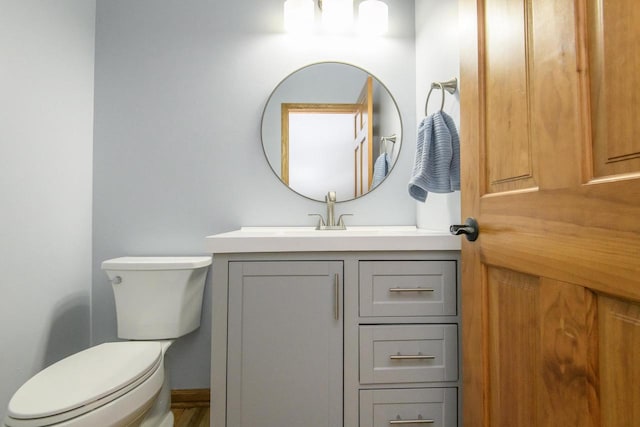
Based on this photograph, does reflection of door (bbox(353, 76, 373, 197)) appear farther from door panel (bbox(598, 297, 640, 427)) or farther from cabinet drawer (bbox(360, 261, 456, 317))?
door panel (bbox(598, 297, 640, 427))

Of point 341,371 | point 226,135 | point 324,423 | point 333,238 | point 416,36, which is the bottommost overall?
point 324,423

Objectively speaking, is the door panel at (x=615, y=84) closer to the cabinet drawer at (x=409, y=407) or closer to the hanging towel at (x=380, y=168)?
the cabinet drawer at (x=409, y=407)

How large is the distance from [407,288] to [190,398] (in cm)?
130

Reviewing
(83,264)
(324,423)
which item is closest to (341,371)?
(324,423)

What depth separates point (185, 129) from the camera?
5.43 feet

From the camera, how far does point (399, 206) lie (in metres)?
1.70

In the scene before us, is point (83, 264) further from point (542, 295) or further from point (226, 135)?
point (542, 295)

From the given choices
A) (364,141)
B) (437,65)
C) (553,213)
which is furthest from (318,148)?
(553,213)

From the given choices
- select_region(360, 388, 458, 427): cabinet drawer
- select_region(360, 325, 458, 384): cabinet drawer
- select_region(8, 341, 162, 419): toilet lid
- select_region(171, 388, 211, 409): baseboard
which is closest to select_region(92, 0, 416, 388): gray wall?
select_region(171, 388, 211, 409): baseboard

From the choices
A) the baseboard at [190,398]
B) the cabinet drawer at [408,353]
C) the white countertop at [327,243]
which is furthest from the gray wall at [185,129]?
the cabinet drawer at [408,353]

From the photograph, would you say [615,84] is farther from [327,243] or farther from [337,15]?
[337,15]

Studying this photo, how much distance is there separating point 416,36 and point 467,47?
0.91m

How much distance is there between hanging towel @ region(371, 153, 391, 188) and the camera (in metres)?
1.67

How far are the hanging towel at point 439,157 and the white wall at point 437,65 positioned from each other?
0.08 metres
